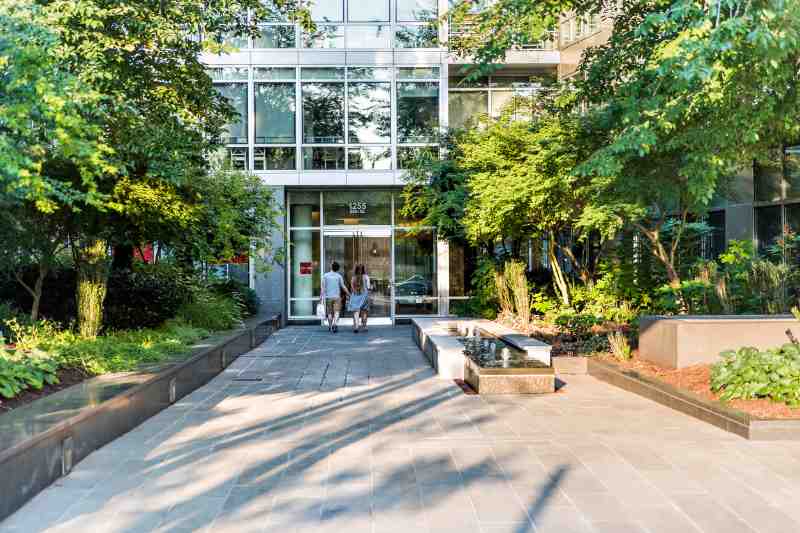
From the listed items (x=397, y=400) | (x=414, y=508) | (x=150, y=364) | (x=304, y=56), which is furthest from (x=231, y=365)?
(x=304, y=56)

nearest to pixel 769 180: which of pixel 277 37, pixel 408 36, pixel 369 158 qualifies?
pixel 369 158

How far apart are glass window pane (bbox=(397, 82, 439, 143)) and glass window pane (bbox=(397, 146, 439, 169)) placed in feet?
1.05

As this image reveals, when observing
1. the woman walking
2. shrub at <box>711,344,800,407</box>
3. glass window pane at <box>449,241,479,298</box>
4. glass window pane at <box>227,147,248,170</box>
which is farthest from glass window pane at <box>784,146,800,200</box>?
glass window pane at <box>227,147,248,170</box>

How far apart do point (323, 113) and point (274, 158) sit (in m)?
2.02

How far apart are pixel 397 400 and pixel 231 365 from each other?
4.76m

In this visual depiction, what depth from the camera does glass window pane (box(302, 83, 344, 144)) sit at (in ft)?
77.7

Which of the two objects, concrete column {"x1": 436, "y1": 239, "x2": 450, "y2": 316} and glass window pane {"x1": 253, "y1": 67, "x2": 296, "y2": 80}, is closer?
glass window pane {"x1": 253, "y1": 67, "x2": 296, "y2": 80}

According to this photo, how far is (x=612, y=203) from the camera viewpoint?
39.3ft

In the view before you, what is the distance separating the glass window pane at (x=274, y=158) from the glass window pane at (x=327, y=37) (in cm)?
330

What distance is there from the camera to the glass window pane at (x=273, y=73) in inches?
928

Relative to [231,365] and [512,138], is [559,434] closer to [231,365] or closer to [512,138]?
[231,365]

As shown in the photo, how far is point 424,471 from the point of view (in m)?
6.25

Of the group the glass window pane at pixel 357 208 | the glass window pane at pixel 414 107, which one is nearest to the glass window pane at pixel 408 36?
the glass window pane at pixel 414 107

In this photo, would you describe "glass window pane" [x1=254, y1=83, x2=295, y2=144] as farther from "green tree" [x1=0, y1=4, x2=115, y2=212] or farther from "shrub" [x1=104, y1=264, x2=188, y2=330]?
"green tree" [x1=0, y1=4, x2=115, y2=212]
